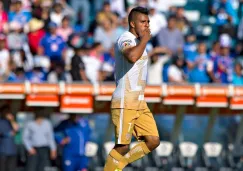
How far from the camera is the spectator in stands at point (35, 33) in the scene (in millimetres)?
19172

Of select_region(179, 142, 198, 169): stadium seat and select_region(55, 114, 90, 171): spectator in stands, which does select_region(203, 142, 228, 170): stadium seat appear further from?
select_region(55, 114, 90, 171): spectator in stands

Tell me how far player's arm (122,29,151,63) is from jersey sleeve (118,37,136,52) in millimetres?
52

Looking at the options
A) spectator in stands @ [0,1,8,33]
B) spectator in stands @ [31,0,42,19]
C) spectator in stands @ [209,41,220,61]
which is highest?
spectator in stands @ [31,0,42,19]

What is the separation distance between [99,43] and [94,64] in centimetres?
46

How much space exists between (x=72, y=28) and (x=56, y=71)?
109 inches

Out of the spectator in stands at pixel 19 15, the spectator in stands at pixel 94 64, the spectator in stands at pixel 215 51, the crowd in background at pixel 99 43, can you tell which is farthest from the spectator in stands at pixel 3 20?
the spectator in stands at pixel 215 51

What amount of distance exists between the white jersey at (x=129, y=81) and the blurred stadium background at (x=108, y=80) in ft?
20.8

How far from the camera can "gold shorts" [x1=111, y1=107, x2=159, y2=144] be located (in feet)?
34.9

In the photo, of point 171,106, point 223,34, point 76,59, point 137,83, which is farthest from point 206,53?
point 137,83

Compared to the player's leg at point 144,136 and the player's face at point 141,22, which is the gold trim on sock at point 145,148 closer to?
the player's leg at point 144,136

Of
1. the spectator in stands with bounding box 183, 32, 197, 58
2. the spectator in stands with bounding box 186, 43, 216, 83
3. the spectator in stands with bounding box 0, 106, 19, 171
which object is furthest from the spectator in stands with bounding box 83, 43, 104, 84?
the spectator in stands with bounding box 183, 32, 197, 58

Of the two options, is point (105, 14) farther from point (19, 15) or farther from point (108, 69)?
point (108, 69)

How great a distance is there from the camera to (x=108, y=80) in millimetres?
18125

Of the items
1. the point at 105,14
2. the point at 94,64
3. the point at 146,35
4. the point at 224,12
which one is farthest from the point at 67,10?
the point at 146,35
